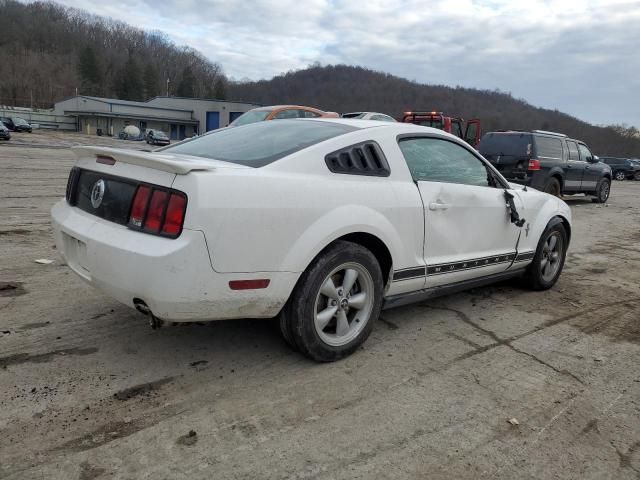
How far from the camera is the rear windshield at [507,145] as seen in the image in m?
11.6

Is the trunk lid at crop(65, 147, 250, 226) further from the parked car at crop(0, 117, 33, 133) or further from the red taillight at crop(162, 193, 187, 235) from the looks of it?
the parked car at crop(0, 117, 33, 133)

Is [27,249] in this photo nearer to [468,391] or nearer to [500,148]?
[468,391]

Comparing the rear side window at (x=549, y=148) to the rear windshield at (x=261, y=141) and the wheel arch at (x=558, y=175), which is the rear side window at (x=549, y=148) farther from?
the rear windshield at (x=261, y=141)

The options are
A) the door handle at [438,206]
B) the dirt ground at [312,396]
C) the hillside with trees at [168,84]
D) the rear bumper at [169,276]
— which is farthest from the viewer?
the hillside with trees at [168,84]

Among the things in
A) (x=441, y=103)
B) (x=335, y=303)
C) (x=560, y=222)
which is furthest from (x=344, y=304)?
(x=441, y=103)

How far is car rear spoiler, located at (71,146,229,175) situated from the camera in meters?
2.65

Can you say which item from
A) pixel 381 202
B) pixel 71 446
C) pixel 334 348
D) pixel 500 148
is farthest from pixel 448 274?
pixel 500 148

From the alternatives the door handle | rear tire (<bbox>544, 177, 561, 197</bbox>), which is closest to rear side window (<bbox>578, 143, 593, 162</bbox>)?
Answer: rear tire (<bbox>544, 177, 561, 197</bbox>)

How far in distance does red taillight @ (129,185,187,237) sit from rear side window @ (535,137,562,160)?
425 inches

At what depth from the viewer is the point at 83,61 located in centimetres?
10462

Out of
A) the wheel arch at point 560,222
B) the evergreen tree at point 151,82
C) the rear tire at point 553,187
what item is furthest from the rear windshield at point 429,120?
the evergreen tree at point 151,82

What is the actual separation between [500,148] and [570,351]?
354 inches

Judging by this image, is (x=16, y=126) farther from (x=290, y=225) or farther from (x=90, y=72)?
(x=90, y=72)

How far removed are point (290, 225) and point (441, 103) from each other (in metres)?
83.6
